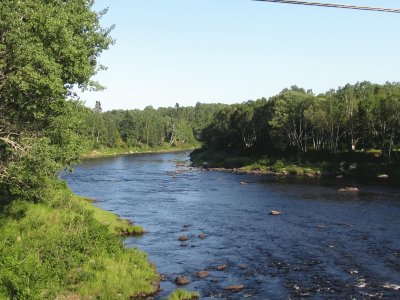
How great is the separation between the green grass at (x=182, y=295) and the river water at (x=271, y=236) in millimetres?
739

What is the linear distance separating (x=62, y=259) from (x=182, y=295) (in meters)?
7.93

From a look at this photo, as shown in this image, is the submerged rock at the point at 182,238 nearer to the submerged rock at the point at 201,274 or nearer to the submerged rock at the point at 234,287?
the submerged rock at the point at 201,274

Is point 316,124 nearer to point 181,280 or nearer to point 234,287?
point 234,287

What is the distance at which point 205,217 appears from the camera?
184 feet

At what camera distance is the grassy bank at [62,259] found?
24547mm

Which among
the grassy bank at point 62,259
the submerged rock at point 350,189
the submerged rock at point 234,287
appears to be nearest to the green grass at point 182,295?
the grassy bank at point 62,259

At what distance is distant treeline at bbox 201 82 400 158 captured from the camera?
9725 centimetres

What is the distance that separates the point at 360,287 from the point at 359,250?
9.38 metres

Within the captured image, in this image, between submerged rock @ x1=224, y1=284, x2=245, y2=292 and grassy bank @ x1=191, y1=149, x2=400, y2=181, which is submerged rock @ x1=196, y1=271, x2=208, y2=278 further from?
grassy bank @ x1=191, y1=149, x2=400, y2=181

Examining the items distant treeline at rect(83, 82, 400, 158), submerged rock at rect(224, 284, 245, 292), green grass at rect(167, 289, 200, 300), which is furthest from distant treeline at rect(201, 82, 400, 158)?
green grass at rect(167, 289, 200, 300)

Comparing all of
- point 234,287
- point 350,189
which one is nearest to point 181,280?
point 234,287

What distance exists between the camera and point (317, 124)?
11131cm

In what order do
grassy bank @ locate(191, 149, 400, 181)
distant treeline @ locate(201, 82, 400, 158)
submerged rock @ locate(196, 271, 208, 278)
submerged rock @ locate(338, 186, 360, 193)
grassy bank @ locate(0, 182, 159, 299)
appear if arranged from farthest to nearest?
distant treeline @ locate(201, 82, 400, 158)
grassy bank @ locate(191, 149, 400, 181)
submerged rock @ locate(338, 186, 360, 193)
submerged rock @ locate(196, 271, 208, 278)
grassy bank @ locate(0, 182, 159, 299)

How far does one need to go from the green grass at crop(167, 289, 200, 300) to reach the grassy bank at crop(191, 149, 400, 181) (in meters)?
68.8
